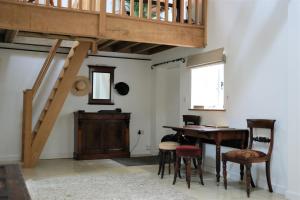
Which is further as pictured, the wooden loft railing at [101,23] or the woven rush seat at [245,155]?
the wooden loft railing at [101,23]

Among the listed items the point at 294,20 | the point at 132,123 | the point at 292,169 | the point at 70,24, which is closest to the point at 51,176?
the point at 70,24

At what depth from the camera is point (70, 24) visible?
15.5ft

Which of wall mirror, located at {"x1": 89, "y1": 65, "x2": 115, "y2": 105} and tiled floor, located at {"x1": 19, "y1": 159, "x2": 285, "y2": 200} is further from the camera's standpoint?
wall mirror, located at {"x1": 89, "y1": 65, "x2": 115, "y2": 105}

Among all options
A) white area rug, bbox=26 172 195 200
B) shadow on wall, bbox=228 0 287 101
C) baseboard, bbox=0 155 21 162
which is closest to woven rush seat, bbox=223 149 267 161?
white area rug, bbox=26 172 195 200

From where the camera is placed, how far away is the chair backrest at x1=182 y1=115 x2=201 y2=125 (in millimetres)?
5857

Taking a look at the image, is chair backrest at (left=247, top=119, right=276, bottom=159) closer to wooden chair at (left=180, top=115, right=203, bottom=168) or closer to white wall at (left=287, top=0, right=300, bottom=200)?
white wall at (left=287, top=0, right=300, bottom=200)

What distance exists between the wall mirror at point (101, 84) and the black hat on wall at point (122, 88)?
0.49 ft

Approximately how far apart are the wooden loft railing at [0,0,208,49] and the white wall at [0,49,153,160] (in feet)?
5.12

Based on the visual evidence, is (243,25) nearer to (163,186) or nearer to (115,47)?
(163,186)

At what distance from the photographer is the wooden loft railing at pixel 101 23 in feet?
14.7

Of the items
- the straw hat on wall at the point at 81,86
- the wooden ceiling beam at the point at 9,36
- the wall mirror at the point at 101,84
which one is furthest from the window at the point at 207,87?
the wooden ceiling beam at the point at 9,36

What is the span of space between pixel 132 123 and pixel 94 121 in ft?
3.62

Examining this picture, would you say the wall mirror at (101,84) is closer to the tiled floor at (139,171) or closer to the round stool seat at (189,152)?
the tiled floor at (139,171)

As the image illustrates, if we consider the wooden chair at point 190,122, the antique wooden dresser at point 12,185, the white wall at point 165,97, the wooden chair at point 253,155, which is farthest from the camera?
the white wall at point 165,97
